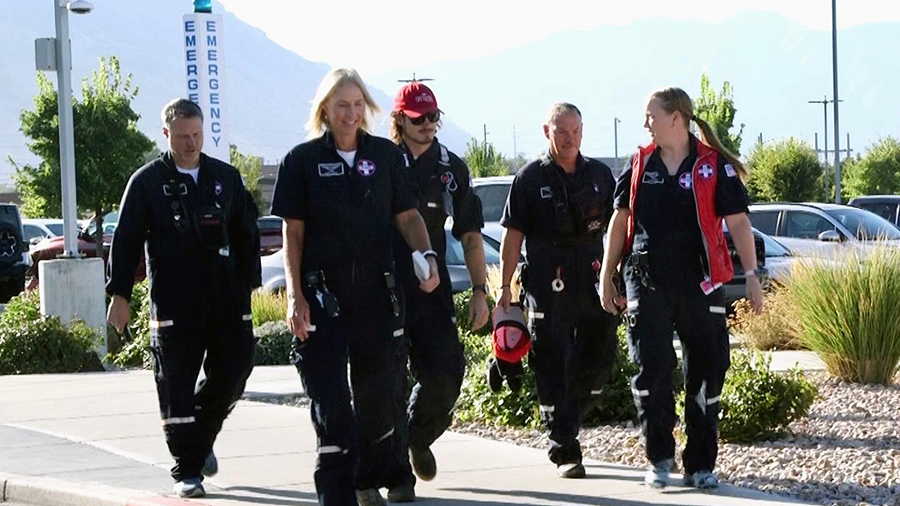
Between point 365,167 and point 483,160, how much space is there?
5454cm

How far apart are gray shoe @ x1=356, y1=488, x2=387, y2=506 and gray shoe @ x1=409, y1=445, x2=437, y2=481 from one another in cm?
81

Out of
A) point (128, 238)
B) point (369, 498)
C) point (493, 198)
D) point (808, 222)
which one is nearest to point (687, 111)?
point (369, 498)

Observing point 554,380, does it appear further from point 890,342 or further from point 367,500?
point 890,342

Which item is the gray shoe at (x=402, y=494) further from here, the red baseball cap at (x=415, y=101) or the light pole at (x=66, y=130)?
the light pole at (x=66, y=130)

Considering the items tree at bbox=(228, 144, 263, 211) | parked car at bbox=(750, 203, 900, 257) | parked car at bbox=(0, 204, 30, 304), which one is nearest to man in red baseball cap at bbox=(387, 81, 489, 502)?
parked car at bbox=(750, 203, 900, 257)

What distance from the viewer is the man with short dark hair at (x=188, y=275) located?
25.2 feet

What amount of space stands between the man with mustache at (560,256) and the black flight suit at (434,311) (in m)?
0.37

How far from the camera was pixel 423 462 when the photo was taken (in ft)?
25.9

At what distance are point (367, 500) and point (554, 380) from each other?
151 cm

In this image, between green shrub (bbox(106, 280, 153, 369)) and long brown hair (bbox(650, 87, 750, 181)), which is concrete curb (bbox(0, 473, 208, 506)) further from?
green shrub (bbox(106, 280, 153, 369))

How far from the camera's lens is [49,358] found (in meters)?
14.9

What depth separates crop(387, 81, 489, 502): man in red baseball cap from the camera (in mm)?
7512

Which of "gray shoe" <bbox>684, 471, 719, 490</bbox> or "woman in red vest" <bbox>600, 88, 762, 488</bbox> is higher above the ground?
"woman in red vest" <bbox>600, 88, 762, 488</bbox>

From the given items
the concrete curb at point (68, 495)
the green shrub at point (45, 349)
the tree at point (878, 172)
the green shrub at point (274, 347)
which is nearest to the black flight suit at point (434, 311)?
the concrete curb at point (68, 495)
